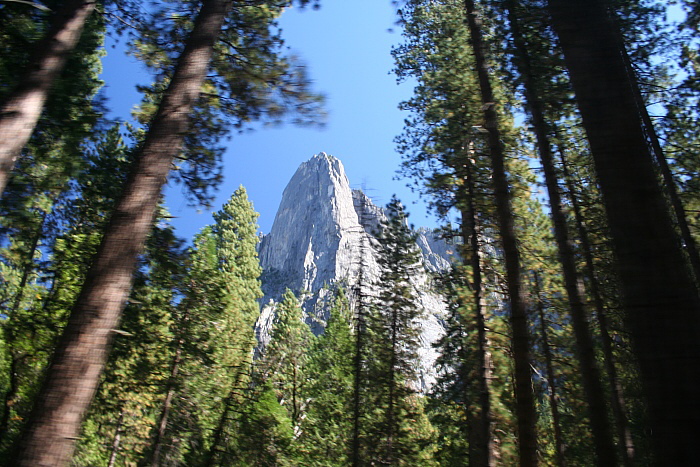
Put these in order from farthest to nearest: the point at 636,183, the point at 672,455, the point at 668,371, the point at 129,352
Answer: the point at 129,352
the point at 636,183
the point at 668,371
the point at 672,455

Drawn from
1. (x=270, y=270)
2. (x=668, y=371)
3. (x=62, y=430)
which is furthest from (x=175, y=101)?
(x=270, y=270)

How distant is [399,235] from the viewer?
1656 cm

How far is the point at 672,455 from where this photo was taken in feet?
5.03

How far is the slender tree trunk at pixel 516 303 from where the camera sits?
438 centimetres

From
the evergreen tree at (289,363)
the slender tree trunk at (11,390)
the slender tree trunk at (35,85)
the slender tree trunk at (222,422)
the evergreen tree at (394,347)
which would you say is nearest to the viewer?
the slender tree trunk at (35,85)

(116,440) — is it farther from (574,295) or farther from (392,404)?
(574,295)

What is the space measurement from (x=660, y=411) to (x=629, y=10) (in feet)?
32.5

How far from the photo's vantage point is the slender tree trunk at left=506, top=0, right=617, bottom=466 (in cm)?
491

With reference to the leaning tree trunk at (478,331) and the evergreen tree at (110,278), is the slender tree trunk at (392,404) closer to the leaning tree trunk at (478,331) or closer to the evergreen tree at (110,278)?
the leaning tree trunk at (478,331)

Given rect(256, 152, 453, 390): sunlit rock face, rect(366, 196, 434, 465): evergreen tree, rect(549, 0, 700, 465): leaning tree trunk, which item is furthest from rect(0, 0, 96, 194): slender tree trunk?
rect(256, 152, 453, 390): sunlit rock face

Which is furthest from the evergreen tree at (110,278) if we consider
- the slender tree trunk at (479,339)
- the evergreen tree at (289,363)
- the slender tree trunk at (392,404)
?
the evergreen tree at (289,363)

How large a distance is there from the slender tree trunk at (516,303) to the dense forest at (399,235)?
1.1 inches

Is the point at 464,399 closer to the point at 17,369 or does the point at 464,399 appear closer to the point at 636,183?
the point at 636,183

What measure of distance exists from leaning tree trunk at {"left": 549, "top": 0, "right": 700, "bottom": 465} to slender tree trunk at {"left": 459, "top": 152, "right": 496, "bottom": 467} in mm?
5296
